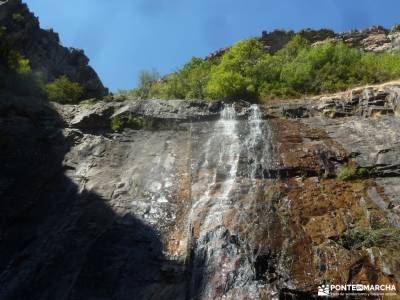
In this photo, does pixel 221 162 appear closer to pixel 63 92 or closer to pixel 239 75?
pixel 239 75

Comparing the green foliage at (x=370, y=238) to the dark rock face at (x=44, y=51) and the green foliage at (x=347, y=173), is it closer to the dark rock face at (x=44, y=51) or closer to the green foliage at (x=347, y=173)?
the green foliage at (x=347, y=173)

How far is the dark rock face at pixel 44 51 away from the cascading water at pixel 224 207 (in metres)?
17.8

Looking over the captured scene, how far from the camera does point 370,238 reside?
1401 cm

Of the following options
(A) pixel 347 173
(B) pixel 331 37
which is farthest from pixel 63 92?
(B) pixel 331 37

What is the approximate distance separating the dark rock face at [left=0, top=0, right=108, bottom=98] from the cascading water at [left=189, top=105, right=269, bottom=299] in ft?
58.2

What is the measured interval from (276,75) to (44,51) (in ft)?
64.6

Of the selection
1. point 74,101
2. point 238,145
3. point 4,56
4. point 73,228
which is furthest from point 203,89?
point 73,228

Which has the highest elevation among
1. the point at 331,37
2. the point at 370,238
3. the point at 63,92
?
the point at 331,37

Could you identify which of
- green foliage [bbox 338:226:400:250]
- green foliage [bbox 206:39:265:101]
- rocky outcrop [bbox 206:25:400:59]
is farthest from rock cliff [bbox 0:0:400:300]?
rocky outcrop [bbox 206:25:400:59]

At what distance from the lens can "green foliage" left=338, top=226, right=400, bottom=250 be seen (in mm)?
13883

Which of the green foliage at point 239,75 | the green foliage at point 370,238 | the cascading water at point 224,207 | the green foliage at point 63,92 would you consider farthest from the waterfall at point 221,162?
the green foliage at point 63,92

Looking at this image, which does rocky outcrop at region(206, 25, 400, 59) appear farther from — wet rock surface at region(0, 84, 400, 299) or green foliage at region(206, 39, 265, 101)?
wet rock surface at region(0, 84, 400, 299)

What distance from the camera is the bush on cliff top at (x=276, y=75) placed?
26703 mm

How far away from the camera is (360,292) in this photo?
12.3m
